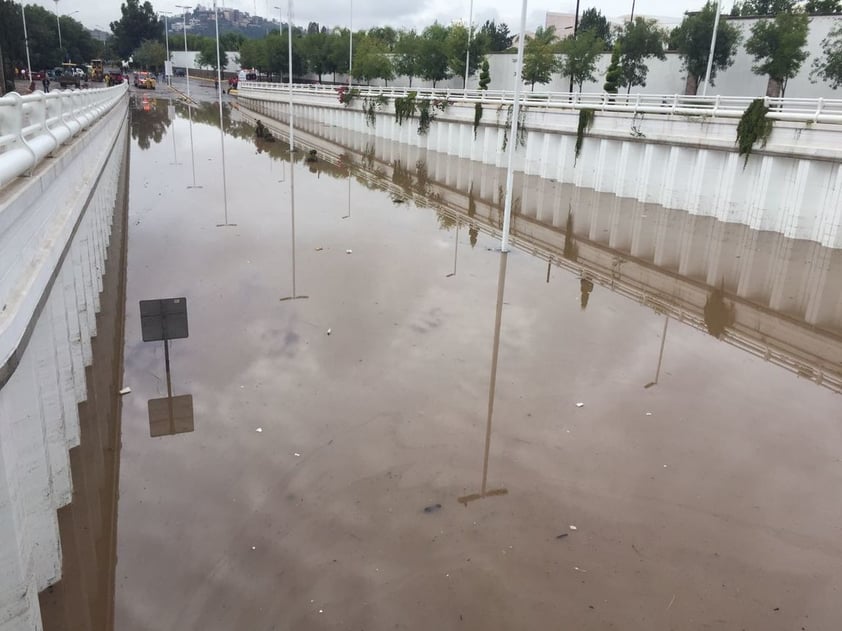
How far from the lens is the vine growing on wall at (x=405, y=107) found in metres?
41.6

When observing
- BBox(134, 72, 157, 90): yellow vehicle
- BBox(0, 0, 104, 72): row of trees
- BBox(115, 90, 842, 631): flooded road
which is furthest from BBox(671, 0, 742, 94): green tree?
BBox(134, 72, 157, 90): yellow vehicle

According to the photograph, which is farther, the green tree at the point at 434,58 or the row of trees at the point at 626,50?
the green tree at the point at 434,58

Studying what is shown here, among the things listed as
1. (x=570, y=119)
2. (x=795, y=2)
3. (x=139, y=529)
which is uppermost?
(x=795, y=2)

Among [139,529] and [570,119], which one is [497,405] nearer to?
[139,529]

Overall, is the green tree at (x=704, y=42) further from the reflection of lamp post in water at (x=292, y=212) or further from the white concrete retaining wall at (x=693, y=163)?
the reflection of lamp post in water at (x=292, y=212)

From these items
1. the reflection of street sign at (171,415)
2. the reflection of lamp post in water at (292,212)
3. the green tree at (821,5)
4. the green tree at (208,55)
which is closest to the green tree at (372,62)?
the green tree at (821,5)

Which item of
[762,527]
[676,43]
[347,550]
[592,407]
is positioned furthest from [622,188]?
[676,43]

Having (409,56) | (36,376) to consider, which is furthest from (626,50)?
(36,376)

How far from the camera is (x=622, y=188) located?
80.1 feet

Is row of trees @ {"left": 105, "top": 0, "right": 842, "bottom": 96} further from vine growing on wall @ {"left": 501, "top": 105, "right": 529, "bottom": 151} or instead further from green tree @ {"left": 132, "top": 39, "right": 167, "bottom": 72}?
green tree @ {"left": 132, "top": 39, "right": 167, "bottom": 72}

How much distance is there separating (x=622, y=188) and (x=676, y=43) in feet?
102

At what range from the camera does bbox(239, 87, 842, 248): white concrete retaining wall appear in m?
17.4

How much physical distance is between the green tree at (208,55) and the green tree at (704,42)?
95187mm

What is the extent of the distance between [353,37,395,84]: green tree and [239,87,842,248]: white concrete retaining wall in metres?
32.3
